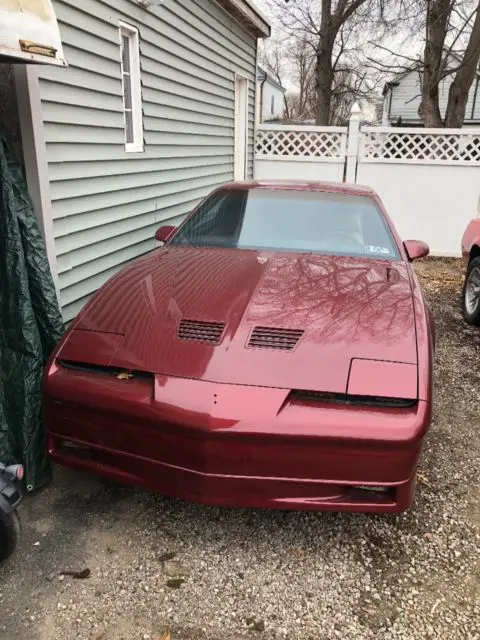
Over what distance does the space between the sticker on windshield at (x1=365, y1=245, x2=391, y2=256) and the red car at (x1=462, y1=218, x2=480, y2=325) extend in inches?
96.6

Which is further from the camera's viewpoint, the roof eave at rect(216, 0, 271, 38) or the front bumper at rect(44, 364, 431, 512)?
the roof eave at rect(216, 0, 271, 38)

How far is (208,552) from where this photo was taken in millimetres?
2416

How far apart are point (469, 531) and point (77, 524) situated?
6.40ft

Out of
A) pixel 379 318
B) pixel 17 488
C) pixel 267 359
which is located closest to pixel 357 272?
pixel 379 318

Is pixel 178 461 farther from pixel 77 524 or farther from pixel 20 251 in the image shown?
pixel 20 251

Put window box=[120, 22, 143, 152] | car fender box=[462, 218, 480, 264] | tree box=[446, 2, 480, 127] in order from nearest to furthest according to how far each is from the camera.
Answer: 1. window box=[120, 22, 143, 152]
2. car fender box=[462, 218, 480, 264]
3. tree box=[446, 2, 480, 127]

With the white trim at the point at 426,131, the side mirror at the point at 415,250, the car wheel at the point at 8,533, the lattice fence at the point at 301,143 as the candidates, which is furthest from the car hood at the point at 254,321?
the lattice fence at the point at 301,143

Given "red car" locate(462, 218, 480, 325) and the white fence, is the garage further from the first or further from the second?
the white fence

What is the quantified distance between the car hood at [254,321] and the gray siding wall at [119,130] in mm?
1179

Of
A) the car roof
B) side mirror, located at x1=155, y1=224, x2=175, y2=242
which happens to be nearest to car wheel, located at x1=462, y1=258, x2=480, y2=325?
the car roof

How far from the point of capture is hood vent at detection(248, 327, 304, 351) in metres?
2.35

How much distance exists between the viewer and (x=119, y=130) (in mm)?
4664

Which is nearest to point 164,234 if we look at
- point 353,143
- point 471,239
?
point 471,239

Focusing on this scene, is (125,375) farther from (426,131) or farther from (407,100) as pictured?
(407,100)
